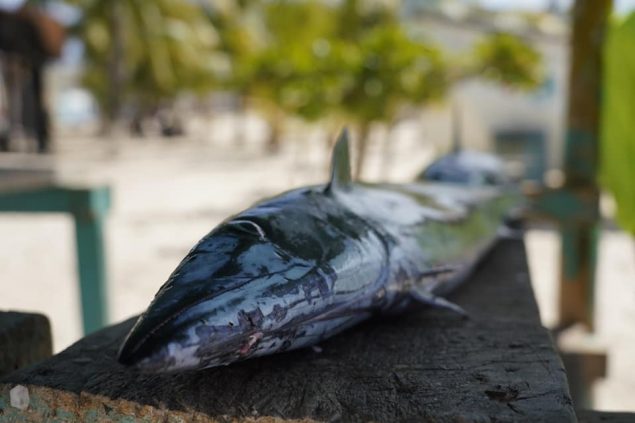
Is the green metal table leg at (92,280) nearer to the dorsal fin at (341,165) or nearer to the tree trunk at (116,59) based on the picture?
the dorsal fin at (341,165)

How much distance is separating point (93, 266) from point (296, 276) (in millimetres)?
2827

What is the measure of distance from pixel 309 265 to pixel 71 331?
4.94 metres

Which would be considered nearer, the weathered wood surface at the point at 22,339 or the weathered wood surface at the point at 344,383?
the weathered wood surface at the point at 344,383

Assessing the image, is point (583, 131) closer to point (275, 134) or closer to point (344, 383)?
point (344, 383)

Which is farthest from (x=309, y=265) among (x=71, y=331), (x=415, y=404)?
(x=71, y=331)

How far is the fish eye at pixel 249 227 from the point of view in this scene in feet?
3.83

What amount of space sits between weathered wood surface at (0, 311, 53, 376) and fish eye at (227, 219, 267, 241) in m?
0.64

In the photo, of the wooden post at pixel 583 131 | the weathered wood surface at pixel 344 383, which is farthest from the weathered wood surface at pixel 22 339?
the wooden post at pixel 583 131

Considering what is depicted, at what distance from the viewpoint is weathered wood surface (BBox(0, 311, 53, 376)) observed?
143 centimetres

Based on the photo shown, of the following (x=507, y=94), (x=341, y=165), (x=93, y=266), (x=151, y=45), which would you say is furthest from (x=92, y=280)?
(x=151, y=45)

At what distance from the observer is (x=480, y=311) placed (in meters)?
1.72

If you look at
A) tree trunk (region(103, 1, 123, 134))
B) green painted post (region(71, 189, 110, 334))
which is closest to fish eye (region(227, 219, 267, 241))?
green painted post (region(71, 189, 110, 334))

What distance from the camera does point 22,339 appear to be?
1489mm

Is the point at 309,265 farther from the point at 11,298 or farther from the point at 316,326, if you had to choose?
the point at 11,298
